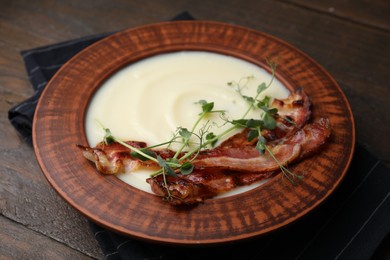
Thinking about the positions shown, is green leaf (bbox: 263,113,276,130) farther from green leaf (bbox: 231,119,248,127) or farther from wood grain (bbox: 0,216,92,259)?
wood grain (bbox: 0,216,92,259)

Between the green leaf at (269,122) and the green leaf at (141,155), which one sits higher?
the green leaf at (269,122)

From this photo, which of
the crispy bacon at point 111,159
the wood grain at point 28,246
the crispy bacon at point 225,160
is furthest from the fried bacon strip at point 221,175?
the wood grain at point 28,246

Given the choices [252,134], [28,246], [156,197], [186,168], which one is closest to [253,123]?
[252,134]

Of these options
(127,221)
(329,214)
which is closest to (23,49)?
(127,221)

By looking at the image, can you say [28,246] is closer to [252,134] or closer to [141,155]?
[141,155]

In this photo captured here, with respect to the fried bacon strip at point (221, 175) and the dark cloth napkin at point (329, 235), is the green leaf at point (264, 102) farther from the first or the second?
the dark cloth napkin at point (329, 235)

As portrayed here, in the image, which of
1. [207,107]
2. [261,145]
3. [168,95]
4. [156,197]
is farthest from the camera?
[168,95]

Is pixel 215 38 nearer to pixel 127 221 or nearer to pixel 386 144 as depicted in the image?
pixel 386 144

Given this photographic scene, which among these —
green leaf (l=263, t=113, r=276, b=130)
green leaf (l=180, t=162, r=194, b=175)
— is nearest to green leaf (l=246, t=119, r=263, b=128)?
green leaf (l=263, t=113, r=276, b=130)
